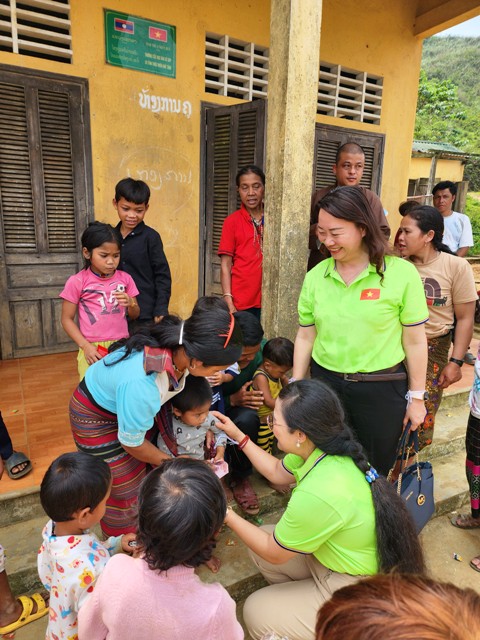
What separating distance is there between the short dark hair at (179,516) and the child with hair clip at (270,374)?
4.68 feet

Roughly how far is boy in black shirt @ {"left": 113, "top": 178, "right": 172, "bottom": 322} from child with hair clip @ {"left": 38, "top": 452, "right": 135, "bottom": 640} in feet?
5.19

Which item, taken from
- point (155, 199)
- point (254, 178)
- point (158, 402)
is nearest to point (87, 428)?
point (158, 402)

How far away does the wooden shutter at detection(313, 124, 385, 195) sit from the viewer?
→ 5.60 metres

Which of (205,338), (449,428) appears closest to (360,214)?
(205,338)

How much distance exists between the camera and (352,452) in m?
1.67

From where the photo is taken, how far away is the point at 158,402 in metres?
1.77

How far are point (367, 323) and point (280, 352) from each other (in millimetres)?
764

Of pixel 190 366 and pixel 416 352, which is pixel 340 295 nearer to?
pixel 416 352

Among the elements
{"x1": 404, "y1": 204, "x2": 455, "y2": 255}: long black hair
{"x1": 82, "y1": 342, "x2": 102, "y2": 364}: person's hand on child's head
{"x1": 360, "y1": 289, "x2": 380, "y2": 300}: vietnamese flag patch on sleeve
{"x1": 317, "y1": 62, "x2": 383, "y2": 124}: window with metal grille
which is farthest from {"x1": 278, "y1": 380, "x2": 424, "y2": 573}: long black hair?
{"x1": 317, "y1": 62, "x2": 383, "y2": 124}: window with metal grille

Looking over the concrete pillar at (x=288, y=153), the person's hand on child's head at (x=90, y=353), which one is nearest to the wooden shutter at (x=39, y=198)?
the person's hand on child's head at (x=90, y=353)

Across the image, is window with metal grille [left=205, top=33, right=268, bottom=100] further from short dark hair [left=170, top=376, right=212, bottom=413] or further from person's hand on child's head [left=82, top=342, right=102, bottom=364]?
short dark hair [left=170, top=376, right=212, bottom=413]

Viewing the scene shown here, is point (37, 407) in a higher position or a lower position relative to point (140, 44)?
lower

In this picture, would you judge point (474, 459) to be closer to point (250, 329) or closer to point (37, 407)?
point (250, 329)

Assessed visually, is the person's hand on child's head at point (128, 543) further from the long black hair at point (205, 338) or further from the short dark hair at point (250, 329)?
the short dark hair at point (250, 329)
